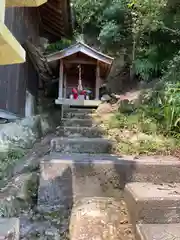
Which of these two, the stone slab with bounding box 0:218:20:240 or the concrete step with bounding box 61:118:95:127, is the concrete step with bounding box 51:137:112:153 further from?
the stone slab with bounding box 0:218:20:240

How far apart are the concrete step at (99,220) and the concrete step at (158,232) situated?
19 centimetres

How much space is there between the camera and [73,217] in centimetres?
262

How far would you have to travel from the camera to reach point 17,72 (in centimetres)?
627

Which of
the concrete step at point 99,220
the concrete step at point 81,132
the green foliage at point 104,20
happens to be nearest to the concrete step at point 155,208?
the concrete step at point 99,220

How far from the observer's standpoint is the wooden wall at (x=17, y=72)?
5.18 meters

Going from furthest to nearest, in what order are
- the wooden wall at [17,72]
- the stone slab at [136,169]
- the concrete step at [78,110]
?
1. the concrete step at [78,110]
2. the wooden wall at [17,72]
3. the stone slab at [136,169]

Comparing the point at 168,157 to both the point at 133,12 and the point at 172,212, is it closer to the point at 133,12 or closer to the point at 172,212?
the point at 172,212

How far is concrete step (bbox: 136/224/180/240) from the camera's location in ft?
6.48

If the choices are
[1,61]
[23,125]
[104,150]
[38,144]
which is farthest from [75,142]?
[1,61]

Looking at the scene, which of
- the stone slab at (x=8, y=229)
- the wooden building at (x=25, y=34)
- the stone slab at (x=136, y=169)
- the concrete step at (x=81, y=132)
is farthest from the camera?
the wooden building at (x=25, y=34)

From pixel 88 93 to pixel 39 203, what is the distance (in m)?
5.43

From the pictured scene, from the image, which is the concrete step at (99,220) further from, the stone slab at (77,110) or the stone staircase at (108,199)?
the stone slab at (77,110)

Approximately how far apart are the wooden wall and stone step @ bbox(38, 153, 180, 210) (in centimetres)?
241

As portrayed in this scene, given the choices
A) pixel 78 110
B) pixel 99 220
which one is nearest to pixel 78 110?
pixel 78 110
